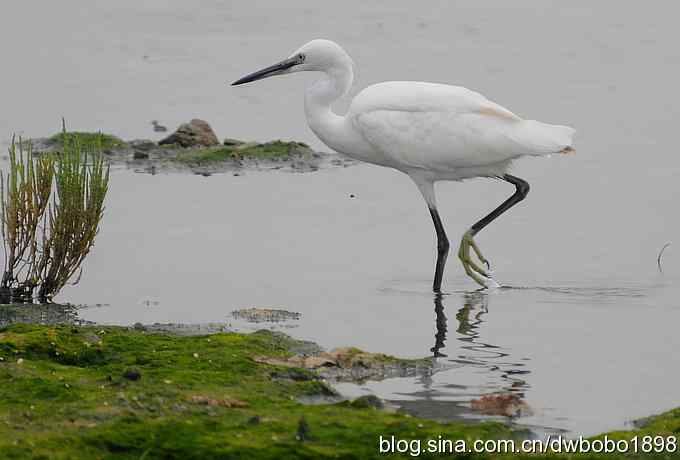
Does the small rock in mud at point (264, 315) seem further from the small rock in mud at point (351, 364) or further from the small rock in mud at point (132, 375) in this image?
the small rock in mud at point (132, 375)

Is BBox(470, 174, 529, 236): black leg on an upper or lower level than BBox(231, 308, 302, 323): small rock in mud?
upper

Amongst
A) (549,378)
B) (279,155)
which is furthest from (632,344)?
(279,155)

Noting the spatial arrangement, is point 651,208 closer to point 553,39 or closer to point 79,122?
point 79,122

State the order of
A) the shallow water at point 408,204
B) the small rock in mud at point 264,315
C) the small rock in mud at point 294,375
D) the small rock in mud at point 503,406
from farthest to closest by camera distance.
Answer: the small rock in mud at point 264,315
the shallow water at point 408,204
the small rock in mud at point 294,375
the small rock in mud at point 503,406

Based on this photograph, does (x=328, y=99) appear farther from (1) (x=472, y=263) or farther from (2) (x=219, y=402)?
(2) (x=219, y=402)

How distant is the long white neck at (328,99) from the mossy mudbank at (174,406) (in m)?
3.29

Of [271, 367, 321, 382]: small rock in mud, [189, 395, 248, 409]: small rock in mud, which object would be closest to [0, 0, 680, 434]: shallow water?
[271, 367, 321, 382]: small rock in mud

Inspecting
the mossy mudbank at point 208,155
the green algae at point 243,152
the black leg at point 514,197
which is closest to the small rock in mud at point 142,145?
the mossy mudbank at point 208,155

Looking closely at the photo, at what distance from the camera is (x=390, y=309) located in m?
10.3

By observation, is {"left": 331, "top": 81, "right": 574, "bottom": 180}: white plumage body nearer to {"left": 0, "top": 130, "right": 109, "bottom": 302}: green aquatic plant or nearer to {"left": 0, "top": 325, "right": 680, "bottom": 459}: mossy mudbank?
{"left": 0, "top": 130, "right": 109, "bottom": 302}: green aquatic plant

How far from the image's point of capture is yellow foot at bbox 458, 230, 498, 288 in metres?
11.2

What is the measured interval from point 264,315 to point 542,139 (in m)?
2.72

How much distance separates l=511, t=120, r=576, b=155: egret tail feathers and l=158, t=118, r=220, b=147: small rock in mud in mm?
5118

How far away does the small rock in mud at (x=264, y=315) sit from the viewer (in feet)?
32.2
